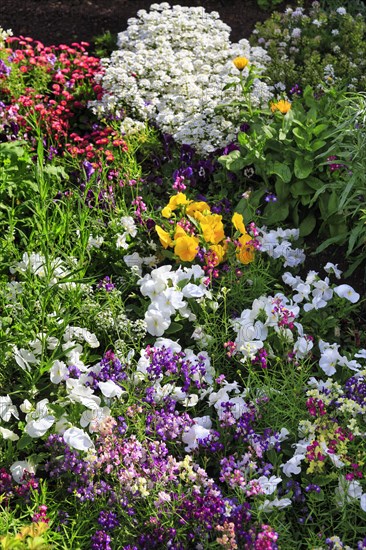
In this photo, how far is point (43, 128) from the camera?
185 inches

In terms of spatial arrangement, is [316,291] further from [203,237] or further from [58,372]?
[58,372]

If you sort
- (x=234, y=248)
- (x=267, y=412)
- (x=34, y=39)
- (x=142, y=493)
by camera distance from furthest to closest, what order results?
(x=34, y=39) < (x=234, y=248) < (x=267, y=412) < (x=142, y=493)

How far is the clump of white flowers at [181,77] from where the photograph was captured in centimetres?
429

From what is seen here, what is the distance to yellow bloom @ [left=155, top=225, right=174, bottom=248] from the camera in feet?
12.1

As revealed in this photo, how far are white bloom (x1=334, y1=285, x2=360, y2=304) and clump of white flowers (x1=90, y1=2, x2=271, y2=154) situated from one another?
3.74ft

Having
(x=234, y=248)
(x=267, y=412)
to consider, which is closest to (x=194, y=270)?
(x=234, y=248)

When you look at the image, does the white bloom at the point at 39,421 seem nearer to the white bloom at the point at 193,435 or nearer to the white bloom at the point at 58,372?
the white bloom at the point at 58,372

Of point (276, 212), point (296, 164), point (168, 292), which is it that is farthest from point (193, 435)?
point (296, 164)

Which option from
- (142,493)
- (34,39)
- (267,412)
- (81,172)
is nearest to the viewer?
(142,493)

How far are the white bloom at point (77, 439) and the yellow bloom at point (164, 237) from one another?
43.8 inches

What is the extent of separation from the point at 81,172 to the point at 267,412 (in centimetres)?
189

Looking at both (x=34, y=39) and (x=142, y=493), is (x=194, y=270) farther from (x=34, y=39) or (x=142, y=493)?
(x=34, y=39)

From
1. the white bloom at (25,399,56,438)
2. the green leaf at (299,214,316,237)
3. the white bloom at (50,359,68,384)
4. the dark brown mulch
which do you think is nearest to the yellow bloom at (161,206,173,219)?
the green leaf at (299,214,316,237)

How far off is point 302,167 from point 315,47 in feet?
5.54
